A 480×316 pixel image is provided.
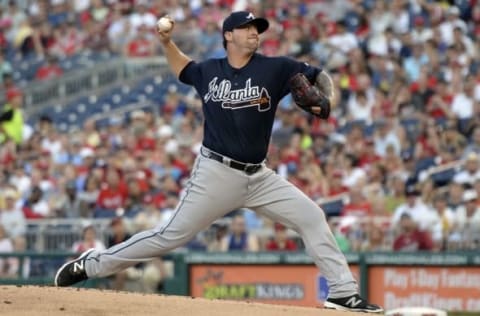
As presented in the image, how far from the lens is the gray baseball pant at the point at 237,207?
27.3 feet

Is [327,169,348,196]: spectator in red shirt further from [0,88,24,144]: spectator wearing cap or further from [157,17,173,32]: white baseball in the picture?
[157,17,173,32]: white baseball

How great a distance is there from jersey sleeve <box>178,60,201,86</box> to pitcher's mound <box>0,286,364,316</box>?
1.44 metres

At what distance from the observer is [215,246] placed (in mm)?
14977

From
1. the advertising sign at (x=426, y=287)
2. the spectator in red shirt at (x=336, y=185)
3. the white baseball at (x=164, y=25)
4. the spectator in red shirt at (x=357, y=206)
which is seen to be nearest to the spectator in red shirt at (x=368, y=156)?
the spectator in red shirt at (x=336, y=185)

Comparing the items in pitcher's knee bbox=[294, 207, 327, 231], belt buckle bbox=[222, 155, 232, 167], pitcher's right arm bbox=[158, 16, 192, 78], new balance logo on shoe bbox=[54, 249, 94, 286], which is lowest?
new balance logo on shoe bbox=[54, 249, 94, 286]

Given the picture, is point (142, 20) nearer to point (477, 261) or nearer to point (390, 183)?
point (390, 183)

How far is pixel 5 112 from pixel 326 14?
5.02 m

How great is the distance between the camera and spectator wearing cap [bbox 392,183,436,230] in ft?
45.2

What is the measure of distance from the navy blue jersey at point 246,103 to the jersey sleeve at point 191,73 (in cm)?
15

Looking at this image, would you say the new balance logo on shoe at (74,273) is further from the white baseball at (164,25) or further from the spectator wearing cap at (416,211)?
the spectator wearing cap at (416,211)

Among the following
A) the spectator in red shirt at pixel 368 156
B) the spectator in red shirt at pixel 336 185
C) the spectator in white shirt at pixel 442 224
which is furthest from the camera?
the spectator in red shirt at pixel 368 156

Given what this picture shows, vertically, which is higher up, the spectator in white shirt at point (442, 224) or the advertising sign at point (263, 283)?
the spectator in white shirt at point (442, 224)

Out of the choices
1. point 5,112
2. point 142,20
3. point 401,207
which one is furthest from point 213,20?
point 401,207

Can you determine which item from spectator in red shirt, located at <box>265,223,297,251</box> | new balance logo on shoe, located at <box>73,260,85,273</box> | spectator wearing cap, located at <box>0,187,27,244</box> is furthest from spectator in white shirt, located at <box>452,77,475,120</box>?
new balance logo on shoe, located at <box>73,260,85,273</box>
